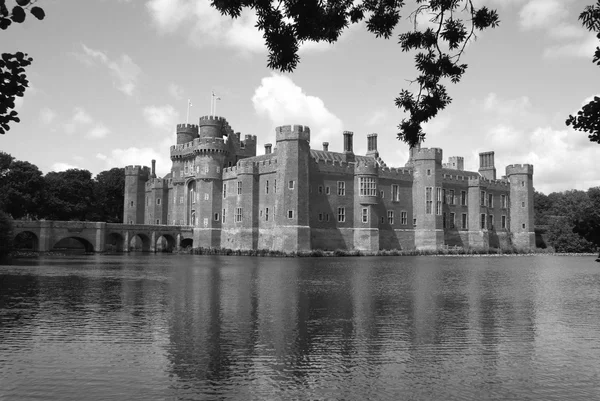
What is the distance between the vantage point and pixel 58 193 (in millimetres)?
83500

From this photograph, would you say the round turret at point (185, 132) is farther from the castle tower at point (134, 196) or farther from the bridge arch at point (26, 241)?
the bridge arch at point (26, 241)

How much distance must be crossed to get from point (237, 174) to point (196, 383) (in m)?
62.2

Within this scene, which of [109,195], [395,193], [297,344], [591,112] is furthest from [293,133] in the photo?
[591,112]

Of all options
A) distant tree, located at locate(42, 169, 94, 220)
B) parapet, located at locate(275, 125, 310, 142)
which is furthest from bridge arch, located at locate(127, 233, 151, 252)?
parapet, located at locate(275, 125, 310, 142)

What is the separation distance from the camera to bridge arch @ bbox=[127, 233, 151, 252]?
76.2 m

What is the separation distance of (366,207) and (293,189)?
10.4 meters

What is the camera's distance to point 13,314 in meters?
18.2

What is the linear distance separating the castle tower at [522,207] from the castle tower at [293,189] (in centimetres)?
3469

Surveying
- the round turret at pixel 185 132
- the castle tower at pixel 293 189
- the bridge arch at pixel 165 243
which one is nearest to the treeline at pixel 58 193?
the bridge arch at pixel 165 243

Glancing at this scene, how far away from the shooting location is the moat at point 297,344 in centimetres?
1041

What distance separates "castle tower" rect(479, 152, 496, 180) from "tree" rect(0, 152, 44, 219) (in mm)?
61962

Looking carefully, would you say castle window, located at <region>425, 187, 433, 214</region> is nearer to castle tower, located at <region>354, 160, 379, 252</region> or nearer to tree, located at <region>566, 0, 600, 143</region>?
castle tower, located at <region>354, 160, 379, 252</region>

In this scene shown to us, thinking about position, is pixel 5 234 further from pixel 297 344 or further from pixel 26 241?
pixel 297 344

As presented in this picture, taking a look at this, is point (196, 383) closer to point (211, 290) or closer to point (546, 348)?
point (546, 348)
